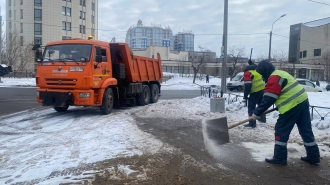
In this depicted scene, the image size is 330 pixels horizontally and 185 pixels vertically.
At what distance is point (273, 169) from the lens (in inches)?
199

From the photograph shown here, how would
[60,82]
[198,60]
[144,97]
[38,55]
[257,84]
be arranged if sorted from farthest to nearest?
[198,60] < [144,97] < [38,55] < [60,82] < [257,84]

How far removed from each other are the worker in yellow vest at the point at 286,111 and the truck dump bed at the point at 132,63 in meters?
7.63

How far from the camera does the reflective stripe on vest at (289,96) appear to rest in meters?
5.27

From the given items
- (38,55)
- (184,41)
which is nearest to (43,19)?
(184,41)

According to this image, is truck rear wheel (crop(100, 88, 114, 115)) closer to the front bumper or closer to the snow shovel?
the front bumper

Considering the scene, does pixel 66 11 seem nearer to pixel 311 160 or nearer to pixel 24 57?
pixel 24 57

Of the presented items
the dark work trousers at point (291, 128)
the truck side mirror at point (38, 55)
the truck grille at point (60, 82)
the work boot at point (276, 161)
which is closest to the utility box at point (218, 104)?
the truck grille at point (60, 82)

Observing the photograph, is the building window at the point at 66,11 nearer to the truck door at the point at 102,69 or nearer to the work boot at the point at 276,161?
the truck door at the point at 102,69

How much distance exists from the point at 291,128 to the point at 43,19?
6155 centimetres

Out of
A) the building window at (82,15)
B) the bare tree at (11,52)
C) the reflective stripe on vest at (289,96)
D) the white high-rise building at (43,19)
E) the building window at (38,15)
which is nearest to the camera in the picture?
the reflective stripe on vest at (289,96)

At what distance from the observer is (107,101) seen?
1076 cm

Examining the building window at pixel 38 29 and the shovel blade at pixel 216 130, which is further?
the building window at pixel 38 29

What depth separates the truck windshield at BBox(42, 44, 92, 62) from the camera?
9914 mm

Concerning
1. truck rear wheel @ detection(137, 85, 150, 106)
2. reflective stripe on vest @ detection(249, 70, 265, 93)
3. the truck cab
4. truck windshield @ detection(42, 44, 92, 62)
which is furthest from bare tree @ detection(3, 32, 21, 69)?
reflective stripe on vest @ detection(249, 70, 265, 93)
